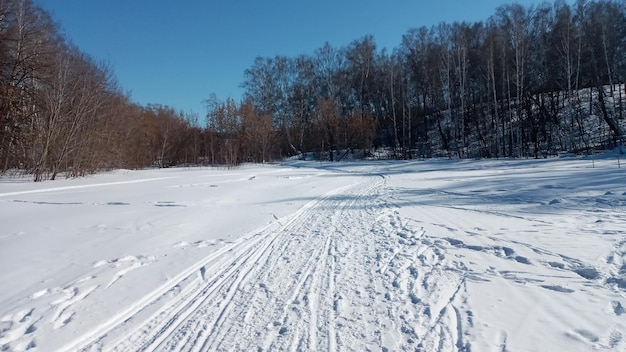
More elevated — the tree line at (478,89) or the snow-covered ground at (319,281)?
the tree line at (478,89)

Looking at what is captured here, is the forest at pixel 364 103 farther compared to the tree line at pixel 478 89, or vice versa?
the tree line at pixel 478 89

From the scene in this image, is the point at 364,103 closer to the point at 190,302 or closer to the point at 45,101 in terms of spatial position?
the point at 45,101

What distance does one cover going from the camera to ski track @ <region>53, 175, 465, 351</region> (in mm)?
3156

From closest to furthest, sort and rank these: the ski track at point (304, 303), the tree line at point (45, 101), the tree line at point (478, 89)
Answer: the ski track at point (304, 303), the tree line at point (45, 101), the tree line at point (478, 89)

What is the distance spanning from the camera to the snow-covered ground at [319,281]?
3.21 metres

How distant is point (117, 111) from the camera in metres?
32.4

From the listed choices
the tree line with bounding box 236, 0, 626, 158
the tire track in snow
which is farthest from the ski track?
the tree line with bounding box 236, 0, 626, 158

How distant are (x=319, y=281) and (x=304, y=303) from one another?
0.71 m

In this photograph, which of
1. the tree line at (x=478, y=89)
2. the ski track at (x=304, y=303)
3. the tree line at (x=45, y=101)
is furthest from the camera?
the tree line at (x=478, y=89)

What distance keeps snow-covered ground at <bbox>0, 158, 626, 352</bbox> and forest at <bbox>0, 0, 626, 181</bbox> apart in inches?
721

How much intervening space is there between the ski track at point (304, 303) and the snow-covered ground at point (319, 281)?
2 centimetres

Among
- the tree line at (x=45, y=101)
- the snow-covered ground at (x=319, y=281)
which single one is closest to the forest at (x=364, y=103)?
the tree line at (x=45, y=101)

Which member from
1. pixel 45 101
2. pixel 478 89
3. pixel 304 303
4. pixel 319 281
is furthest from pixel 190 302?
pixel 478 89

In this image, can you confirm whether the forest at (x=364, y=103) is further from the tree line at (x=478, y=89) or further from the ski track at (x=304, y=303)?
the ski track at (x=304, y=303)
